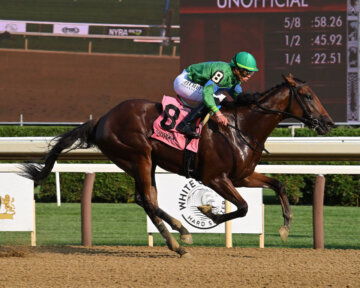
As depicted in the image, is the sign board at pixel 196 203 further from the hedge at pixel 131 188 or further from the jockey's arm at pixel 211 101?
the hedge at pixel 131 188

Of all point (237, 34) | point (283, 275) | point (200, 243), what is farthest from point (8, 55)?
point (283, 275)

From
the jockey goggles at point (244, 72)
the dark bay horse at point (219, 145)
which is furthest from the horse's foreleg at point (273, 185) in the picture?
the jockey goggles at point (244, 72)

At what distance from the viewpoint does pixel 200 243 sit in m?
7.38

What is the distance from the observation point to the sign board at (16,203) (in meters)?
6.68

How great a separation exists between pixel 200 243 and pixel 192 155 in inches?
70.4

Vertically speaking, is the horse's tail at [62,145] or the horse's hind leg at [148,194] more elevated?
the horse's tail at [62,145]

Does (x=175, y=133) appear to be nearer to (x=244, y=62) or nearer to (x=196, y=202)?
(x=244, y=62)

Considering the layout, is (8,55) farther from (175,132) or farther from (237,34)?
(175,132)

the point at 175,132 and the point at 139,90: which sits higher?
the point at 139,90

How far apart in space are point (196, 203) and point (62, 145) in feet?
4.04

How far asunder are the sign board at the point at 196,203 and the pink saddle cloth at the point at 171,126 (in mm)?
880

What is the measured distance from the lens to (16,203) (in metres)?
6.71

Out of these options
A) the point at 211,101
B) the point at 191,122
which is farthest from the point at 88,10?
the point at 211,101

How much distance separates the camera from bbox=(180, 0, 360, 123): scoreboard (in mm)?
13094
